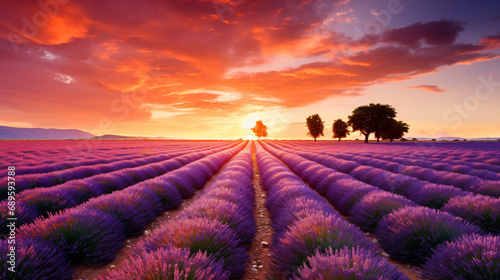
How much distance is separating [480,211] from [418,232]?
155cm

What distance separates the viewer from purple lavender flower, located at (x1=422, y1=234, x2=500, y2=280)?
6.01 feet

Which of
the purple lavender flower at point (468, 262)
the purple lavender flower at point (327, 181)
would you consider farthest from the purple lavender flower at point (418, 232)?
the purple lavender flower at point (327, 181)

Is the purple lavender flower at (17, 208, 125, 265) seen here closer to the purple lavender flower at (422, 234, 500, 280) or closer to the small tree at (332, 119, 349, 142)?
the purple lavender flower at (422, 234, 500, 280)

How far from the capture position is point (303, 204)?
11.2ft

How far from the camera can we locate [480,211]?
11.6 feet

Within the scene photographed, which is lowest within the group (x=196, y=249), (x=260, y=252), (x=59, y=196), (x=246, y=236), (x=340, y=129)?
(x=260, y=252)

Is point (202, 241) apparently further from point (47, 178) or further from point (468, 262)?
point (47, 178)

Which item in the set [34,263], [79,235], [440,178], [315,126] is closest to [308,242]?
[34,263]

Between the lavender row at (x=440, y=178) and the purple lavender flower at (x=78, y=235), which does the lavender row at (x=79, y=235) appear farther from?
the lavender row at (x=440, y=178)

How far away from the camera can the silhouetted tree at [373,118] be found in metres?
47.8

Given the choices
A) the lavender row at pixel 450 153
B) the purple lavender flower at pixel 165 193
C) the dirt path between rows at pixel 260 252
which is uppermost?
the lavender row at pixel 450 153

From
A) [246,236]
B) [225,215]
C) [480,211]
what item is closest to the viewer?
[225,215]

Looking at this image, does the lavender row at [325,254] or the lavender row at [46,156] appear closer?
the lavender row at [325,254]

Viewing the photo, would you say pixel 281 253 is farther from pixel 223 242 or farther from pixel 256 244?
pixel 256 244
